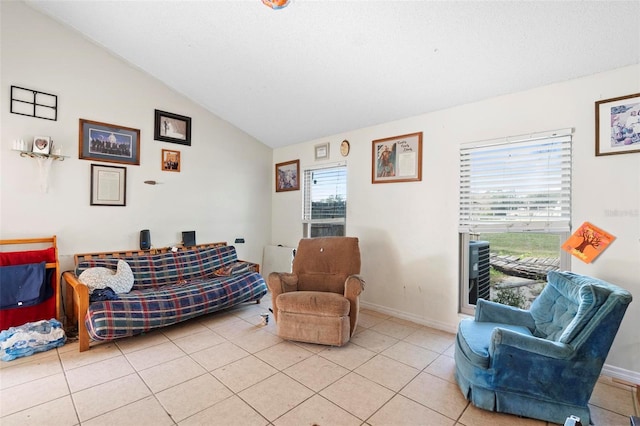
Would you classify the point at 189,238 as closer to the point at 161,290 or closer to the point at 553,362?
the point at 161,290

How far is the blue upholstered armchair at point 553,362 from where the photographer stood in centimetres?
165

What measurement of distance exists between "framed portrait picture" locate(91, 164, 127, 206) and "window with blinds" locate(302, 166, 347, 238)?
235 centimetres

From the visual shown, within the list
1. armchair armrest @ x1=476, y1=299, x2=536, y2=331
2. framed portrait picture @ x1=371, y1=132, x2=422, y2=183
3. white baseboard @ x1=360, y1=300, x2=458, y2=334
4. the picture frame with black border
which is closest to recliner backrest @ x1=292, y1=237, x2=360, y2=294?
white baseboard @ x1=360, y1=300, x2=458, y2=334

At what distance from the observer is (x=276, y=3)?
7.01ft

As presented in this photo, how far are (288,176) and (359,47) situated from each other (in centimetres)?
254

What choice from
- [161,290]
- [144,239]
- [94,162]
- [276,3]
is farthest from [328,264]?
[94,162]

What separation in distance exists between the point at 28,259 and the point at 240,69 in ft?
9.05

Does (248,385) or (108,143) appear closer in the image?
(248,385)

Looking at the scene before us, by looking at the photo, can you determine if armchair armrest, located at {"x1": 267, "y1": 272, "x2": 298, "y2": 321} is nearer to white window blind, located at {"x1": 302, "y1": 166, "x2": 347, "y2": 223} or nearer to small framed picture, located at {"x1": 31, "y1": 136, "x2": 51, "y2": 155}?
white window blind, located at {"x1": 302, "y1": 166, "x2": 347, "y2": 223}

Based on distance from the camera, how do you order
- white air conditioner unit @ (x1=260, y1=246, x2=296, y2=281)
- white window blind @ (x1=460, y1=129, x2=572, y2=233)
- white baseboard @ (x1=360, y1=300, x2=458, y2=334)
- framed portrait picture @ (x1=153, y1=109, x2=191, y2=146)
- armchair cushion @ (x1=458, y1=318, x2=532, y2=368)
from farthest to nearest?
white air conditioner unit @ (x1=260, y1=246, x2=296, y2=281), framed portrait picture @ (x1=153, y1=109, x2=191, y2=146), white baseboard @ (x1=360, y1=300, x2=458, y2=334), white window blind @ (x1=460, y1=129, x2=572, y2=233), armchair cushion @ (x1=458, y1=318, x2=532, y2=368)

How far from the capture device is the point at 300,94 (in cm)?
329

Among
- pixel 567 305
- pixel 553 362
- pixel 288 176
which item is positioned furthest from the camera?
pixel 288 176

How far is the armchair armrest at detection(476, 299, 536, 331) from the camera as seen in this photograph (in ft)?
7.30

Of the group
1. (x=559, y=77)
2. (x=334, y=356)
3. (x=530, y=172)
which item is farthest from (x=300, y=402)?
(x=559, y=77)
